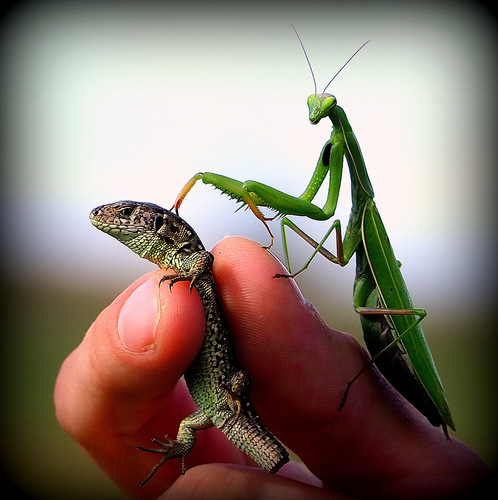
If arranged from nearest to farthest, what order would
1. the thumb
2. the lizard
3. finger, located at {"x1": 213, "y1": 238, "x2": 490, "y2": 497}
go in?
the thumb < the lizard < finger, located at {"x1": 213, "y1": 238, "x2": 490, "y2": 497}

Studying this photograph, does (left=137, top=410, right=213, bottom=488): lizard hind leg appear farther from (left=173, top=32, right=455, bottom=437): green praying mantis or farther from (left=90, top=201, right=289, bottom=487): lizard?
(left=173, top=32, right=455, bottom=437): green praying mantis

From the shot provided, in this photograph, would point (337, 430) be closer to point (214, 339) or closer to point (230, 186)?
point (214, 339)

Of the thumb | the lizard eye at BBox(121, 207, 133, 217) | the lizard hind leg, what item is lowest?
the lizard hind leg

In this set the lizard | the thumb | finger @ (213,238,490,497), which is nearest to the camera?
the thumb

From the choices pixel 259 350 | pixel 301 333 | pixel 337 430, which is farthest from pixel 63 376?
pixel 337 430

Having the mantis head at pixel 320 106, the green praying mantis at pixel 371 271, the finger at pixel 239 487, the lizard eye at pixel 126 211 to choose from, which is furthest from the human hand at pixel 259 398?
the mantis head at pixel 320 106

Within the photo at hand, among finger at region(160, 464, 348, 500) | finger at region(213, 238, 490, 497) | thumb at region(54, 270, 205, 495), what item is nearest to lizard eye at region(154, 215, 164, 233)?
thumb at region(54, 270, 205, 495)

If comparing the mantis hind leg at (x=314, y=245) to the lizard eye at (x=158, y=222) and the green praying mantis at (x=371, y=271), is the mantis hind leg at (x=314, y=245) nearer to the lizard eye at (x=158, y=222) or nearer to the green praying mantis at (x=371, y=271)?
the green praying mantis at (x=371, y=271)
